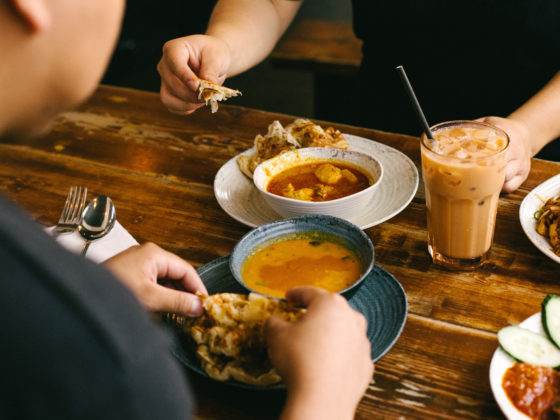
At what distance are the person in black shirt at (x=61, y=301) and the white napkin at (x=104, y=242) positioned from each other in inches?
28.9

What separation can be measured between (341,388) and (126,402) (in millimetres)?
386

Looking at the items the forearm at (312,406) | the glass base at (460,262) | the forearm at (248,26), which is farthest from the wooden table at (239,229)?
the forearm at (248,26)

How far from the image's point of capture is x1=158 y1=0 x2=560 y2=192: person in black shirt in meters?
1.83

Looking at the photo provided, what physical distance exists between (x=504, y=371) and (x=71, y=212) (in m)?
1.16

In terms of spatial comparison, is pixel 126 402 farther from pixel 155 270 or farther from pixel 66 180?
pixel 66 180

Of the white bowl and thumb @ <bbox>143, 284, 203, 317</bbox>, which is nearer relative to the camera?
thumb @ <bbox>143, 284, 203, 317</bbox>

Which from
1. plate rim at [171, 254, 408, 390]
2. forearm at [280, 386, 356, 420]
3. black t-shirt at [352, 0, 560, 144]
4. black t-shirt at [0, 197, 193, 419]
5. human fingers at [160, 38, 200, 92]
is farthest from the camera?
black t-shirt at [352, 0, 560, 144]

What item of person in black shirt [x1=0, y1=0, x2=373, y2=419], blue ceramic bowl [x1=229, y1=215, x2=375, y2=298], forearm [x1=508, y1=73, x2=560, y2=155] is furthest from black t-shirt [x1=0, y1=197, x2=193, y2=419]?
forearm [x1=508, y1=73, x2=560, y2=155]

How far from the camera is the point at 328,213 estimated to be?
1421 millimetres

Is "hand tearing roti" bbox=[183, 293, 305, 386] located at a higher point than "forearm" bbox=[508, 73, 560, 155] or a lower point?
higher

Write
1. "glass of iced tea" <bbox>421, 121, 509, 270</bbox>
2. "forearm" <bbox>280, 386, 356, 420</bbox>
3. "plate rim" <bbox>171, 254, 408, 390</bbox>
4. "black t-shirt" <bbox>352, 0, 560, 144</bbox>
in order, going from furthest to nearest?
"black t-shirt" <bbox>352, 0, 560, 144</bbox> < "glass of iced tea" <bbox>421, 121, 509, 270</bbox> < "plate rim" <bbox>171, 254, 408, 390</bbox> < "forearm" <bbox>280, 386, 356, 420</bbox>

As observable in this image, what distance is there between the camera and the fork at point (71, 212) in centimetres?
147

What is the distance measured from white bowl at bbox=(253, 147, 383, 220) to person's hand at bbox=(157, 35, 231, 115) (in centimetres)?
38

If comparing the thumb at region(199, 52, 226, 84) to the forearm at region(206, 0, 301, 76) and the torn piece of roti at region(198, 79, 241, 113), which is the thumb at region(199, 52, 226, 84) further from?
the forearm at region(206, 0, 301, 76)
